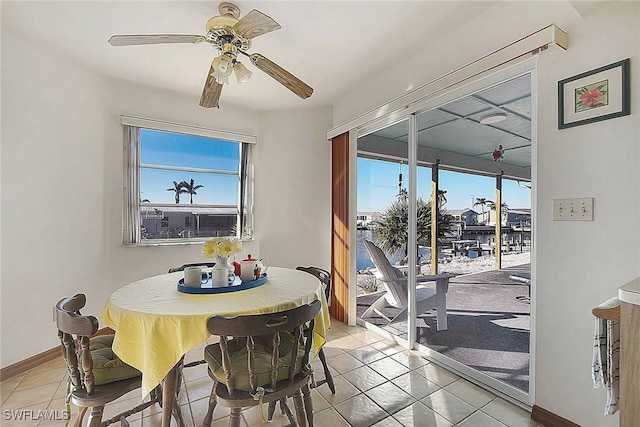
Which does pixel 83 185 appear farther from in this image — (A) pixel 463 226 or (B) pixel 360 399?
(A) pixel 463 226

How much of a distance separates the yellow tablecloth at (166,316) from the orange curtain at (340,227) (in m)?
1.78

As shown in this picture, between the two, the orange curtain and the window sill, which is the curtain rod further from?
the window sill

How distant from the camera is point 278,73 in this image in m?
2.05

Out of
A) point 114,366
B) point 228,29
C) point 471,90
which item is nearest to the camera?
point 114,366

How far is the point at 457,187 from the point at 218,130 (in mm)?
2842

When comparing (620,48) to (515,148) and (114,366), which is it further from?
(114,366)

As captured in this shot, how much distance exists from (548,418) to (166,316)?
87.1 inches

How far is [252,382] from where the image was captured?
54.1 inches

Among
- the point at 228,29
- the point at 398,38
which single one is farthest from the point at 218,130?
the point at 398,38

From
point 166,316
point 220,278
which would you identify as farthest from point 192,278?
point 166,316

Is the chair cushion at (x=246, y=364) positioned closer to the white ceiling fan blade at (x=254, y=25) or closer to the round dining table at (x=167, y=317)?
the round dining table at (x=167, y=317)

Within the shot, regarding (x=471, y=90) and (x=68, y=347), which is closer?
(x=68, y=347)

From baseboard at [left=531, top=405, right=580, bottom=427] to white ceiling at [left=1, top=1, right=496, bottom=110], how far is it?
2586 mm

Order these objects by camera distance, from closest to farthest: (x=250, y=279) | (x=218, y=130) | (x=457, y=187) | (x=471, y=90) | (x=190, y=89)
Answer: (x=250, y=279)
(x=471, y=90)
(x=457, y=187)
(x=190, y=89)
(x=218, y=130)
